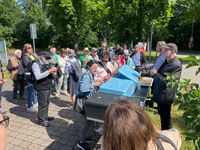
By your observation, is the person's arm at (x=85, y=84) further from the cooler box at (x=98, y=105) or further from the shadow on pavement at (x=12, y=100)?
the shadow on pavement at (x=12, y=100)

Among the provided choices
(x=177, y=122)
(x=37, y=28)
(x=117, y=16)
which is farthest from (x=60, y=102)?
(x=37, y=28)

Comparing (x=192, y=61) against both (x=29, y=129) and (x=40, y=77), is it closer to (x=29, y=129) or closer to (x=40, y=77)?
(x=40, y=77)

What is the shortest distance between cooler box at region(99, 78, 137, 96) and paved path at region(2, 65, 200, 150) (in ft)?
4.86

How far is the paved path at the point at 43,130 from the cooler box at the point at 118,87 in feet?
4.86

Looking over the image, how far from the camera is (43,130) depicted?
239 inches

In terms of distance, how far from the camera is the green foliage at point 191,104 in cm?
237

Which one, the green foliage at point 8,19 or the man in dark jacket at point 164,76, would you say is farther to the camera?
the green foliage at point 8,19

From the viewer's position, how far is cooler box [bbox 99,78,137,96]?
14.8 ft

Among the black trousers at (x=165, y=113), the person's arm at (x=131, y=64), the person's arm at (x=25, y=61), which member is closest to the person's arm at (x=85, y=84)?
the black trousers at (x=165, y=113)

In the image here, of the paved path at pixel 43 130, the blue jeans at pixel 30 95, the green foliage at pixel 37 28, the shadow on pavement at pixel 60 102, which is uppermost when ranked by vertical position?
the green foliage at pixel 37 28

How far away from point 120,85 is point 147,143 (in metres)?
3.13

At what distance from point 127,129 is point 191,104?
43.4 inches

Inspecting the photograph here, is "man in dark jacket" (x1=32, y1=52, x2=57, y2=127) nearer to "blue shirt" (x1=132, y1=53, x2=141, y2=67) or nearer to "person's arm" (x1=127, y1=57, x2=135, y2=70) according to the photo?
"person's arm" (x1=127, y1=57, x2=135, y2=70)

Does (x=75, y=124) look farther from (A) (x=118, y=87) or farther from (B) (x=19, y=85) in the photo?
(B) (x=19, y=85)
